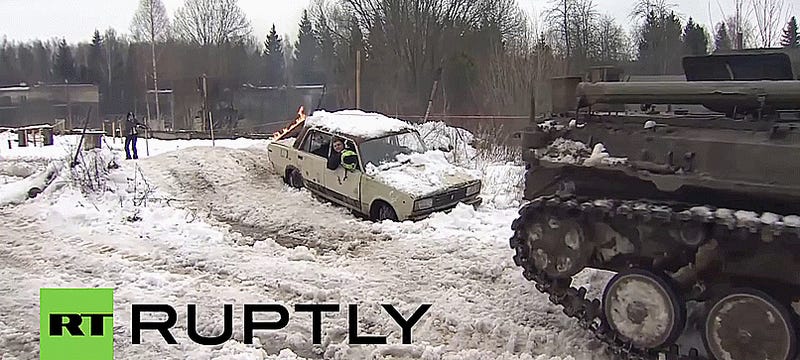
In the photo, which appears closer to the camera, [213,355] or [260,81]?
[213,355]

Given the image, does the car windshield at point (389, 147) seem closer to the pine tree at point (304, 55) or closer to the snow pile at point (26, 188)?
the snow pile at point (26, 188)

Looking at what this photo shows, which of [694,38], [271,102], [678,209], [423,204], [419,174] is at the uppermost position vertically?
[694,38]

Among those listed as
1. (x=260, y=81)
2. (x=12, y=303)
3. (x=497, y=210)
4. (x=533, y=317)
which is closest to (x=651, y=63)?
(x=497, y=210)

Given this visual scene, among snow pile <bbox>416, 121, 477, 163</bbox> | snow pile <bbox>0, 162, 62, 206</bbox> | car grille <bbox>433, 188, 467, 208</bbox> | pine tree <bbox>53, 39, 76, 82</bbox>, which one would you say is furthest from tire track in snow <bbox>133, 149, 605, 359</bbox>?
pine tree <bbox>53, 39, 76, 82</bbox>

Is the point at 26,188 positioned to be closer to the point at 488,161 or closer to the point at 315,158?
the point at 315,158

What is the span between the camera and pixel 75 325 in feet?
21.3

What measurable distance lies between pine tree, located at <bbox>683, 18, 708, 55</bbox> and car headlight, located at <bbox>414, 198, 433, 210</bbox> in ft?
63.6

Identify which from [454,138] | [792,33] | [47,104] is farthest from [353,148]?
[47,104]

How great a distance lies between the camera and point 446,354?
641 cm

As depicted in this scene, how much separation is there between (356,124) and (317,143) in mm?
909

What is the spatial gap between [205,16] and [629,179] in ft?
203

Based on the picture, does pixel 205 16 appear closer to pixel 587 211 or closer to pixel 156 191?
pixel 156 191

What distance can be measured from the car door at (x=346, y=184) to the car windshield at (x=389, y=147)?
0.74ft

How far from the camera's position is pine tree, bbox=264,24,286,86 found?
6950 cm
